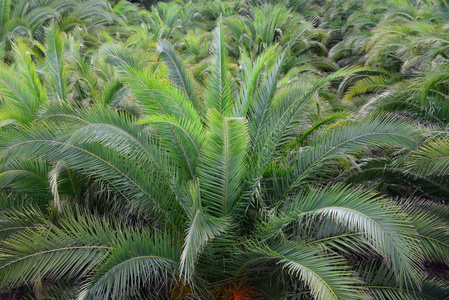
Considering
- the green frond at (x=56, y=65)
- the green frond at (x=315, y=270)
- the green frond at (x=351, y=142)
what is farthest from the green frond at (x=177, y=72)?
the green frond at (x=315, y=270)

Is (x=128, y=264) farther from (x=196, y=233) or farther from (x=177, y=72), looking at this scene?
(x=177, y=72)

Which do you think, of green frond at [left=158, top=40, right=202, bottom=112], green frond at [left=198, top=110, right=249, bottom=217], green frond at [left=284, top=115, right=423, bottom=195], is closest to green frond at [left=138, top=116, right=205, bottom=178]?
green frond at [left=198, top=110, right=249, bottom=217]

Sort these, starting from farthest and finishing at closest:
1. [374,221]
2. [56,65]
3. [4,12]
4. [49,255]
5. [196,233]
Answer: [4,12] < [56,65] < [49,255] < [374,221] < [196,233]

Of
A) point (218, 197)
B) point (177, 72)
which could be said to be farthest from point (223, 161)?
point (177, 72)

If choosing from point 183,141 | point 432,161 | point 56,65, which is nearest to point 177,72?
point 183,141

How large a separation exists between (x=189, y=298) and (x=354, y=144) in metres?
1.86

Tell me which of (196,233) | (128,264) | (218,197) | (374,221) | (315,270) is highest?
(374,221)

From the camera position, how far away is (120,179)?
307 centimetres

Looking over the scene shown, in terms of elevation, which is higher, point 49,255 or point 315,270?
point 315,270

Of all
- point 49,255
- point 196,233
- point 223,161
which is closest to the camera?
point 196,233

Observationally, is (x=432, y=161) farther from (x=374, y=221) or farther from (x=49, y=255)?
(x=49, y=255)

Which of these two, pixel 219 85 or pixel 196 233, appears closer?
pixel 196 233

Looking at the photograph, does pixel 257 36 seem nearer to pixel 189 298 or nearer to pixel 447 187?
pixel 447 187

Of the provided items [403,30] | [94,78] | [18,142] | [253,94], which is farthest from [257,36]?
[18,142]
